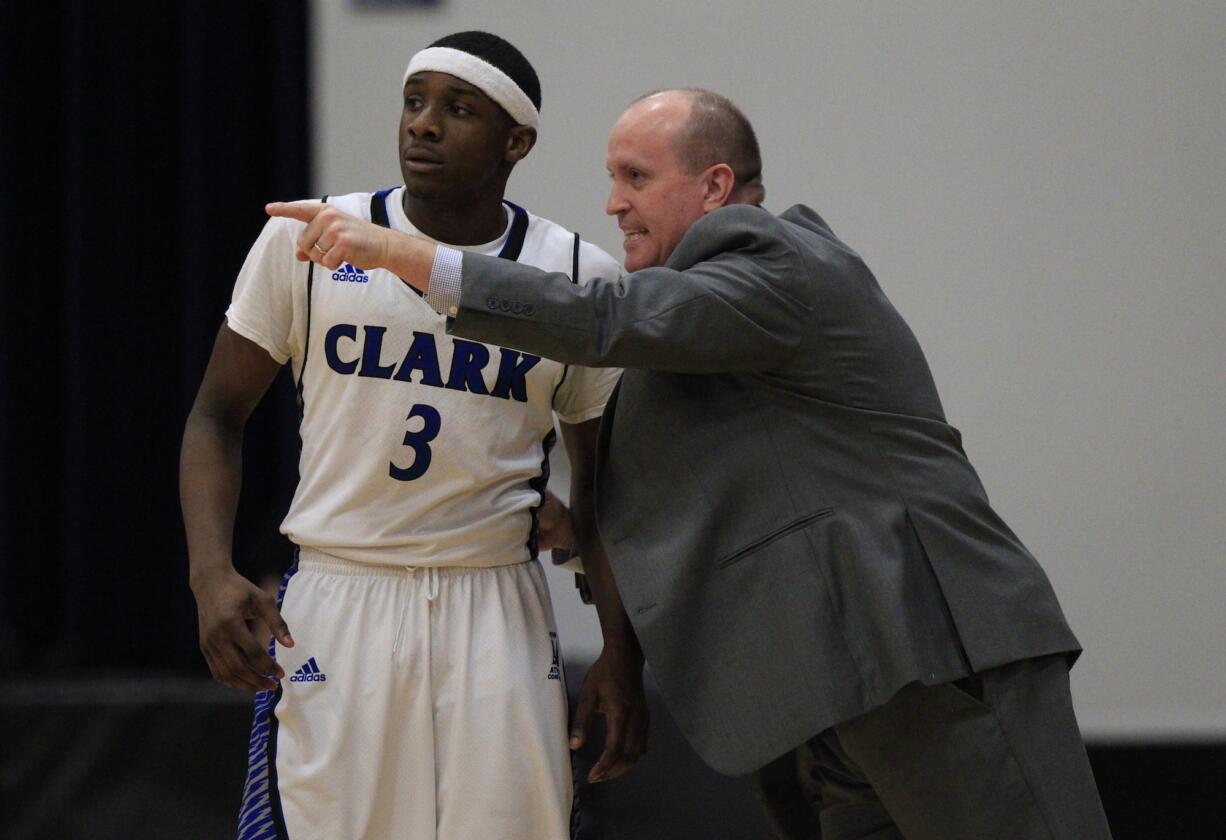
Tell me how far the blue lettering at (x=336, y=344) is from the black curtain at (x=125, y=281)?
2.02m

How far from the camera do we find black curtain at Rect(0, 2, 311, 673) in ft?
14.2

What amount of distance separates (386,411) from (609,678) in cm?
58

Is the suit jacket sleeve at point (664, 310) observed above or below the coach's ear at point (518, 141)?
below

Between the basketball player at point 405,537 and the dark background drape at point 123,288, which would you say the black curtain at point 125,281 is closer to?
the dark background drape at point 123,288

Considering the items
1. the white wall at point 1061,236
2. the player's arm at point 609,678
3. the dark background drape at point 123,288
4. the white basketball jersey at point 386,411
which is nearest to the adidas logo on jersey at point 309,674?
the white basketball jersey at point 386,411

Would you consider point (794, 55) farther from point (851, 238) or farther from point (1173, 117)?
point (1173, 117)

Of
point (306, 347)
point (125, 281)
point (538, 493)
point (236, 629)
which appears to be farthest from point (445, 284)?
point (125, 281)

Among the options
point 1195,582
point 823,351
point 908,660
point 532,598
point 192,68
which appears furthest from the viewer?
point 192,68

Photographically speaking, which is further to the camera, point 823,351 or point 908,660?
point 823,351

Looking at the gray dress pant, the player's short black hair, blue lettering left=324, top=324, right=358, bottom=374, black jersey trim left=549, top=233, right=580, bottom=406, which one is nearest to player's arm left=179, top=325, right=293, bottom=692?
blue lettering left=324, top=324, right=358, bottom=374

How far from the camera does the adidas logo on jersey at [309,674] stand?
2.28m

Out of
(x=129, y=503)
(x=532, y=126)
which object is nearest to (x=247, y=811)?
(x=532, y=126)

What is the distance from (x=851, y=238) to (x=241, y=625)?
2452 millimetres

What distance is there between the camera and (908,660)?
2.09 metres
